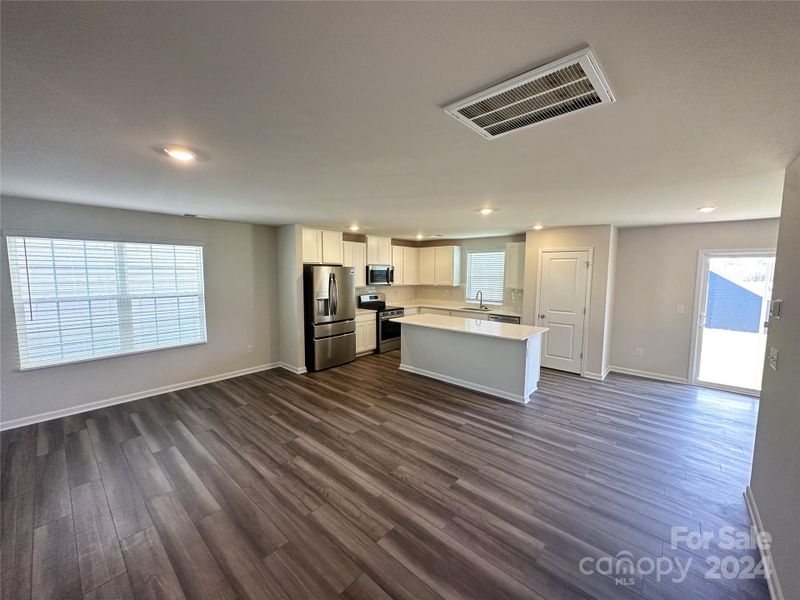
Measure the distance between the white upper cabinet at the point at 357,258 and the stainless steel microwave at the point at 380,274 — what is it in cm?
11

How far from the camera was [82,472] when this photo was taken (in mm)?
2656

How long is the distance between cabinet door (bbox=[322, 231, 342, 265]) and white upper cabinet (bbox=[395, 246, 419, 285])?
6.75 ft

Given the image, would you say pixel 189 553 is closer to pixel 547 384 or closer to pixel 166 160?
pixel 166 160

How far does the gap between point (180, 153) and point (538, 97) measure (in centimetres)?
201

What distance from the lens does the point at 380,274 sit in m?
6.77

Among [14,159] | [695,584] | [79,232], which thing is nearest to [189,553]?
[14,159]

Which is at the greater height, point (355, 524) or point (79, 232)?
point (79, 232)

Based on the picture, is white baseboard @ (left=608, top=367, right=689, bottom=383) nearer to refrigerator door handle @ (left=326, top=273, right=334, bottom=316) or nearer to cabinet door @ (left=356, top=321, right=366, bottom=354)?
cabinet door @ (left=356, top=321, right=366, bottom=354)

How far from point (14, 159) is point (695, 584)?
15.9 ft

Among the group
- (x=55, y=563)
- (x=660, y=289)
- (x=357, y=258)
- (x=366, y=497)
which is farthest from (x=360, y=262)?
(x=55, y=563)

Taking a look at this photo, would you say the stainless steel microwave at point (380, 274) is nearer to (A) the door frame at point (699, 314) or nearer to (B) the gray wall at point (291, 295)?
(B) the gray wall at point (291, 295)

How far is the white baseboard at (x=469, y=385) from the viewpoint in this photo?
13.4ft

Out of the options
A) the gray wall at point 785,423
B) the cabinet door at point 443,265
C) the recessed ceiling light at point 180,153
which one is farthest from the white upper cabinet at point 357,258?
the gray wall at point 785,423

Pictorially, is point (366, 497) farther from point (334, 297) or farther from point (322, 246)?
point (322, 246)
